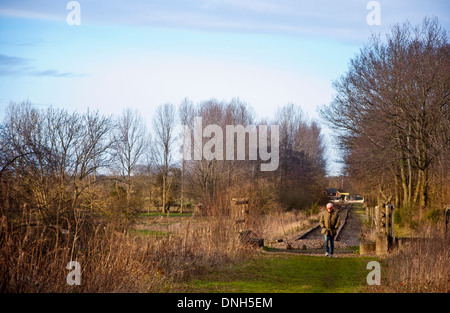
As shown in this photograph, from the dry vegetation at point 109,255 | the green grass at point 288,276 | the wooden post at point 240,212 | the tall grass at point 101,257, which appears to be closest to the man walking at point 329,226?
the green grass at point 288,276

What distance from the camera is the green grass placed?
10.6 meters

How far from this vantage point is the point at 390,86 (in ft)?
101

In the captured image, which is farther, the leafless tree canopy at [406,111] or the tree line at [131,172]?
the leafless tree canopy at [406,111]

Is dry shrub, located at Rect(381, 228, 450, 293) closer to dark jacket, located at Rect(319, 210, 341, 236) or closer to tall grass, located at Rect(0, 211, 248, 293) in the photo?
tall grass, located at Rect(0, 211, 248, 293)

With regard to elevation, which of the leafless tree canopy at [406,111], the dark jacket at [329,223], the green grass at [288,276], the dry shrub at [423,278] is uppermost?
the leafless tree canopy at [406,111]

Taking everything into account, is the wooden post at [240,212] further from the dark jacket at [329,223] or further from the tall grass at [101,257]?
the dark jacket at [329,223]

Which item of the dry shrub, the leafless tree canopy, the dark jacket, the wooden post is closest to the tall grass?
the wooden post

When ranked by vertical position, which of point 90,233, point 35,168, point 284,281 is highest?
point 35,168

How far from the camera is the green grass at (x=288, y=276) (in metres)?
10.6

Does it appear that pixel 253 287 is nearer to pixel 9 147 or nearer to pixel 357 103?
pixel 9 147

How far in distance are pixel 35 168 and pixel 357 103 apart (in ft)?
91.5

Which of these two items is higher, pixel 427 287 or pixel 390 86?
pixel 390 86

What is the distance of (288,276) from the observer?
12.6 meters
